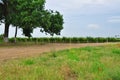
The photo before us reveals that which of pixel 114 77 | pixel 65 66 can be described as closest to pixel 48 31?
pixel 65 66

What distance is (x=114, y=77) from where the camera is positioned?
1332 centimetres

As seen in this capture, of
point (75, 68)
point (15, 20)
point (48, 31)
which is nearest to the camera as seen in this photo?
point (75, 68)

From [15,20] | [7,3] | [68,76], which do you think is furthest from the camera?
[7,3]

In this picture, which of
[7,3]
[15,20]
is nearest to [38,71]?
[15,20]

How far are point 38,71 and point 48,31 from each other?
3979 cm

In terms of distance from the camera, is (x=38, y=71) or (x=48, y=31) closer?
(x=38, y=71)

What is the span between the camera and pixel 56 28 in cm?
5600

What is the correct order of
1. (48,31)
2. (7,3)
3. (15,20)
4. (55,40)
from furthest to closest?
(55,40) < (48,31) < (7,3) < (15,20)

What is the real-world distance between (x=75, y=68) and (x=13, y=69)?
117 inches

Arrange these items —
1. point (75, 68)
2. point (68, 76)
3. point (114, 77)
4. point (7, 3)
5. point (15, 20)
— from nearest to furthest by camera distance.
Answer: point (114, 77) → point (68, 76) → point (75, 68) → point (15, 20) → point (7, 3)

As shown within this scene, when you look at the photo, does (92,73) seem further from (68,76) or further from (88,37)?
(88,37)

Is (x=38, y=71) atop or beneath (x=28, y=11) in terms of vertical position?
beneath

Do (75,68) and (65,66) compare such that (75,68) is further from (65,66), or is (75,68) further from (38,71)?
(38,71)

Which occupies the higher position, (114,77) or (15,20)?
(15,20)
